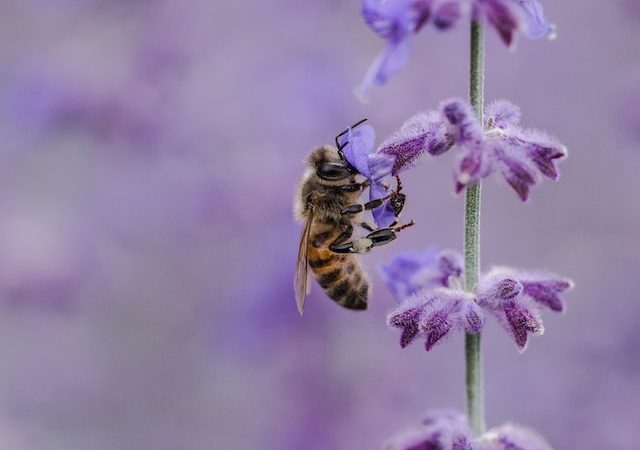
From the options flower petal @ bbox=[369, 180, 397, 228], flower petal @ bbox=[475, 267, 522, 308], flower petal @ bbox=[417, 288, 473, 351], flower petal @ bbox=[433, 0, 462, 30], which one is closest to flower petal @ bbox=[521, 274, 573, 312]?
flower petal @ bbox=[475, 267, 522, 308]

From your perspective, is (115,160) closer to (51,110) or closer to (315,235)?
(51,110)

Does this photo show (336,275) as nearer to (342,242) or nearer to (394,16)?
(342,242)

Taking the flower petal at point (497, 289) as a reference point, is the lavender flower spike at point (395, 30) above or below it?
above

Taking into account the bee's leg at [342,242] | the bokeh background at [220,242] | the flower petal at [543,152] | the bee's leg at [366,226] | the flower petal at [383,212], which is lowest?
the flower petal at [543,152]

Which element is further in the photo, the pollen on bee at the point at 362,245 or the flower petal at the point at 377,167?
the pollen on bee at the point at 362,245

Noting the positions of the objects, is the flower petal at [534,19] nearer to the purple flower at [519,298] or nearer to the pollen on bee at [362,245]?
the purple flower at [519,298]

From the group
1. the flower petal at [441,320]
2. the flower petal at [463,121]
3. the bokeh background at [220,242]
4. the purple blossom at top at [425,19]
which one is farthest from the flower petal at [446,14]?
the bokeh background at [220,242]

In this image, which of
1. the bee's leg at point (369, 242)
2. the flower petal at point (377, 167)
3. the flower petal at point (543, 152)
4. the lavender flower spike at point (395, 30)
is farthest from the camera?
the bee's leg at point (369, 242)

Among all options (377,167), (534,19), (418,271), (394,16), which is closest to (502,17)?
(394,16)
